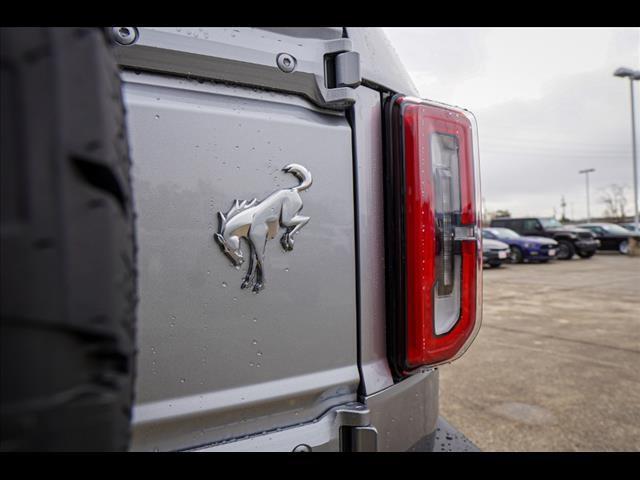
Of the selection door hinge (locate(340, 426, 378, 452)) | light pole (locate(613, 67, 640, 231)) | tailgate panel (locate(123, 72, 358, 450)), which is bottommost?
door hinge (locate(340, 426, 378, 452))

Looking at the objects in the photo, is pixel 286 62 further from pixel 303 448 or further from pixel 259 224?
pixel 303 448

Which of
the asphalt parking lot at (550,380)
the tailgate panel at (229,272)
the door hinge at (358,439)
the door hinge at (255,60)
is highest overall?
the door hinge at (255,60)

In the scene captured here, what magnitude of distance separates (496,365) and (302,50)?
358cm

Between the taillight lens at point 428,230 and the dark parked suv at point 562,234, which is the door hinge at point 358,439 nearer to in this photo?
the taillight lens at point 428,230

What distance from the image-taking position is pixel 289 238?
2.96 ft

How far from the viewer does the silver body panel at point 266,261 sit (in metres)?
0.80

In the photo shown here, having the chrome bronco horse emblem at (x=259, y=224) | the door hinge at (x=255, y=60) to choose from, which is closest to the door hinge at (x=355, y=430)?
the chrome bronco horse emblem at (x=259, y=224)

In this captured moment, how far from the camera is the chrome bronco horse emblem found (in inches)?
33.1

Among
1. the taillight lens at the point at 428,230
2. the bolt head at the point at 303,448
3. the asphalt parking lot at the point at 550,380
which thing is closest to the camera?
the bolt head at the point at 303,448

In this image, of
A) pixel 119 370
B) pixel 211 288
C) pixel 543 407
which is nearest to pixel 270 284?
pixel 211 288

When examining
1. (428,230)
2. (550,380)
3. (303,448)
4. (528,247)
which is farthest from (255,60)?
(528,247)

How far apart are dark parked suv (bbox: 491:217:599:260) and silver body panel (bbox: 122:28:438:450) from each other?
669 inches

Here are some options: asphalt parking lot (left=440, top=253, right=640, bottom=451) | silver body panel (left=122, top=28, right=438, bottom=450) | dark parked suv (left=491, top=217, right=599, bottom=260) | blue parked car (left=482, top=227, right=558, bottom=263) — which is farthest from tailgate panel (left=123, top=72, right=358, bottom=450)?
dark parked suv (left=491, top=217, right=599, bottom=260)

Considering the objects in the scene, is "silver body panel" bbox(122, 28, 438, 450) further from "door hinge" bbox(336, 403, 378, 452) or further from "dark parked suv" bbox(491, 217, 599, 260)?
"dark parked suv" bbox(491, 217, 599, 260)
